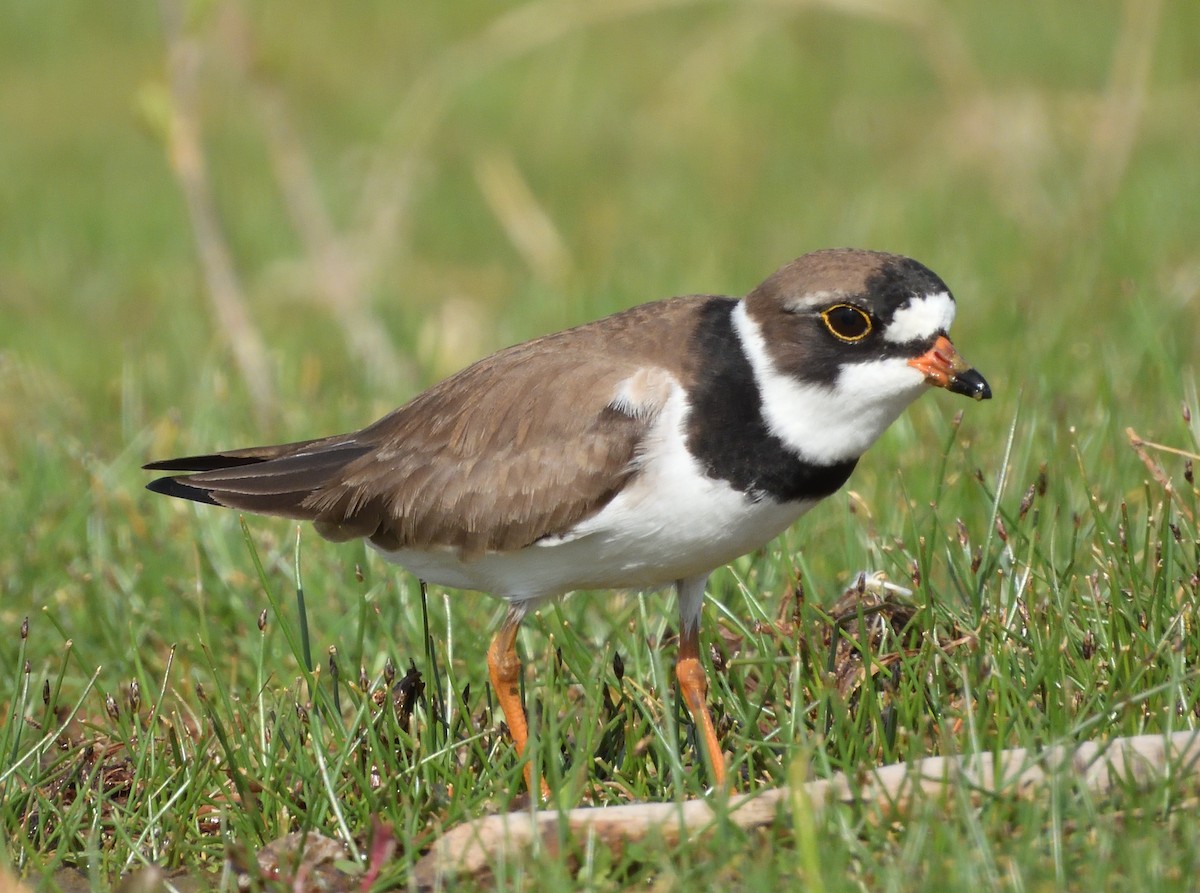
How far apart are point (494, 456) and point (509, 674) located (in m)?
0.56

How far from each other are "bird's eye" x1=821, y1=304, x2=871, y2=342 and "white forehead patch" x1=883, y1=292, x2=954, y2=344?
5 centimetres

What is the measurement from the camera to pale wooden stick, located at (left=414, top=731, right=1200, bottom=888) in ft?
10.0

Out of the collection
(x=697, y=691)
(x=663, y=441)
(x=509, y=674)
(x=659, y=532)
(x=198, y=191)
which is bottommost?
(x=697, y=691)

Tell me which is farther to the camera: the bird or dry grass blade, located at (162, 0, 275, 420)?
dry grass blade, located at (162, 0, 275, 420)

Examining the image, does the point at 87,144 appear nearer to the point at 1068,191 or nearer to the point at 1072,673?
the point at 1068,191

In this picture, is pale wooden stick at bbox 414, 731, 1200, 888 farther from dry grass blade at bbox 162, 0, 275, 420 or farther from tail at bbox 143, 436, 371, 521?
dry grass blade at bbox 162, 0, 275, 420

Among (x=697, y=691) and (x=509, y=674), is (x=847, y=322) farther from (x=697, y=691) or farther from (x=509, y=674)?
(x=509, y=674)

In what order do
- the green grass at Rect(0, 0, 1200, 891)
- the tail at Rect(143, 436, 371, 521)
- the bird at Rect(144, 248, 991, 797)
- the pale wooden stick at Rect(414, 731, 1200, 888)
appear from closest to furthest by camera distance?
the pale wooden stick at Rect(414, 731, 1200, 888)
the green grass at Rect(0, 0, 1200, 891)
the bird at Rect(144, 248, 991, 797)
the tail at Rect(143, 436, 371, 521)

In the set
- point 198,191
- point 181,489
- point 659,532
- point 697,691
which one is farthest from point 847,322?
point 198,191

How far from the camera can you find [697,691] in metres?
3.84

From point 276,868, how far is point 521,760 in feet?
1.88

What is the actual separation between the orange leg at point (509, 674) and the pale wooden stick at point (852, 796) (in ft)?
2.26

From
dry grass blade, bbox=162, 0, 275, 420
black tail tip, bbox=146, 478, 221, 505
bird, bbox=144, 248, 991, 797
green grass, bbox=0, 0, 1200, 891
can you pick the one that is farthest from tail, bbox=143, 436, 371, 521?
dry grass blade, bbox=162, 0, 275, 420

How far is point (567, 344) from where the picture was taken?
412cm
